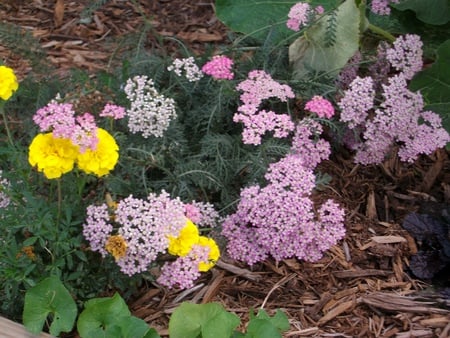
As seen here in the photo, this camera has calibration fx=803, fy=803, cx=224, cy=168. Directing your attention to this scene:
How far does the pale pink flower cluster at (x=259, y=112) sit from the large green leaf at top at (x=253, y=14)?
1.87 feet

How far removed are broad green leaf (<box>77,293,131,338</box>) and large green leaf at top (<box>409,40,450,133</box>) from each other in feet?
4.28

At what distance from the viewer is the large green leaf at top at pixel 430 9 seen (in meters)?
2.80

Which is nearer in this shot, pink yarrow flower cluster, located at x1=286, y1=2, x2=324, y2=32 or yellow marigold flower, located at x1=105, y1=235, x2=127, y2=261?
yellow marigold flower, located at x1=105, y1=235, x2=127, y2=261

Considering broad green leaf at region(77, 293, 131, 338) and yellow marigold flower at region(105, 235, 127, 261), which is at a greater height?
yellow marigold flower at region(105, 235, 127, 261)

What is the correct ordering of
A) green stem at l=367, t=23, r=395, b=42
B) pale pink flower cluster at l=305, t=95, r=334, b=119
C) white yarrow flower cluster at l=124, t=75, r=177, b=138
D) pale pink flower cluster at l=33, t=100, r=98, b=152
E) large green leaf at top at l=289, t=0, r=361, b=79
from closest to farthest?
pale pink flower cluster at l=33, t=100, r=98, b=152 < white yarrow flower cluster at l=124, t=75, r=177, b=138 < pale pink flower cluster at l=305, t=95, r=334, b=119 < large green leaf at top at l=289, t=0, r=361, b=79 < green stem at l=367, t=23, r=395, b=42

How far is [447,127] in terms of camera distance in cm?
270

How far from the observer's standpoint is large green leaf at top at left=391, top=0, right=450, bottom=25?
2.80 m

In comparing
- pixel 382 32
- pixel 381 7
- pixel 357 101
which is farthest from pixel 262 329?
pixel 382 32

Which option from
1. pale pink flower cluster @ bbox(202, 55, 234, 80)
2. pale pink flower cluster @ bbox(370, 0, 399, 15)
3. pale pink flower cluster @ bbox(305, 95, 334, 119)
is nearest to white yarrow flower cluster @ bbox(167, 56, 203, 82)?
pale pink flower cluster @ bbox(202, 55, 234, 80)

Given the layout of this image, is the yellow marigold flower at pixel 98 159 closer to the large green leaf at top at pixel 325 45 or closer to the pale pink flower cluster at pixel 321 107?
the pale pink flower cluster at pixel 321 107

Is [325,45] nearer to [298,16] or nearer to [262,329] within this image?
[298,16]

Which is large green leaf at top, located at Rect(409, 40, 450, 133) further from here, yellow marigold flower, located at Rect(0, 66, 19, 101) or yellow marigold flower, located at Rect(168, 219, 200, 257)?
yellow marigold flower, located at Rect(0, 66, 19, 101)

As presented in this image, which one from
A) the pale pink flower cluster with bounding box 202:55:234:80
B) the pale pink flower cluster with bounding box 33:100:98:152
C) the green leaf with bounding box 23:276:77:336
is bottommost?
the green leaf with bounding box 23:276:77:336

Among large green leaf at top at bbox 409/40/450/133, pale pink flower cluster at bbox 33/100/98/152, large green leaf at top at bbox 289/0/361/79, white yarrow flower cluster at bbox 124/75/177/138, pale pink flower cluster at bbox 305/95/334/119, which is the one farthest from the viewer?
large green leaf at top at bbox 289/0/361/79
